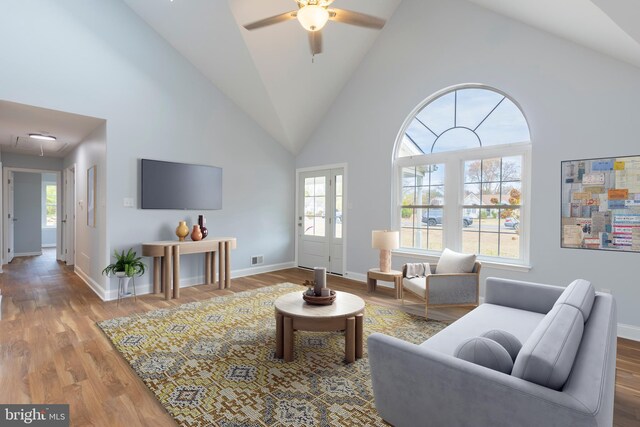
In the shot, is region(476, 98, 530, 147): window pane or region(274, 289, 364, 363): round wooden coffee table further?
region(476, 98, 530, 147): window pane

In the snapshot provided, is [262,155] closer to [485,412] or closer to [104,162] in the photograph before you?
[104,162]

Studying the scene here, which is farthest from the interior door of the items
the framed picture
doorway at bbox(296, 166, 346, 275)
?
doorway at bbox(296, 166, 346, 275)

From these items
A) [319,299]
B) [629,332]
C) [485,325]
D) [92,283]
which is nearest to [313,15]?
[319,299]

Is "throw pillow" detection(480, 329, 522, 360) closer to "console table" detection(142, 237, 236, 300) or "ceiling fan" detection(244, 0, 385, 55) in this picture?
"ceiling fan" detection(244, 0, 385, 55)

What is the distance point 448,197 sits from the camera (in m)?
4.52

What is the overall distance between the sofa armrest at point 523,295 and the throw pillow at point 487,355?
1.57m

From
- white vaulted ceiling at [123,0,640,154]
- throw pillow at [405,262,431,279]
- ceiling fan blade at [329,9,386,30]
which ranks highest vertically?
white vaulted ceiling at [123,0,640,154]

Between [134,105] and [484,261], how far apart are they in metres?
5.13

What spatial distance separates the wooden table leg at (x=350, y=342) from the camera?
2.57 meters

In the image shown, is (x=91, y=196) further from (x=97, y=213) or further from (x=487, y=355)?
(x=487, y=355)

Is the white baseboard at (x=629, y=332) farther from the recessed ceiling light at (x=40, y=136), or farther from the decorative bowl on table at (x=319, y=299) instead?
the recessed ceiling light at (x=40, y=136)

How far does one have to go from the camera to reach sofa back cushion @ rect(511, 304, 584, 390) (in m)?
1.15

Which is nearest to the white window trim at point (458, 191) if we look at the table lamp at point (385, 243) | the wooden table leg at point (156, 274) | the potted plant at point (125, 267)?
the table lamp at point (385, 243)

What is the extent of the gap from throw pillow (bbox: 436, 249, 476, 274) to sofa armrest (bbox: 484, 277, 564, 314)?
2.13 ft
